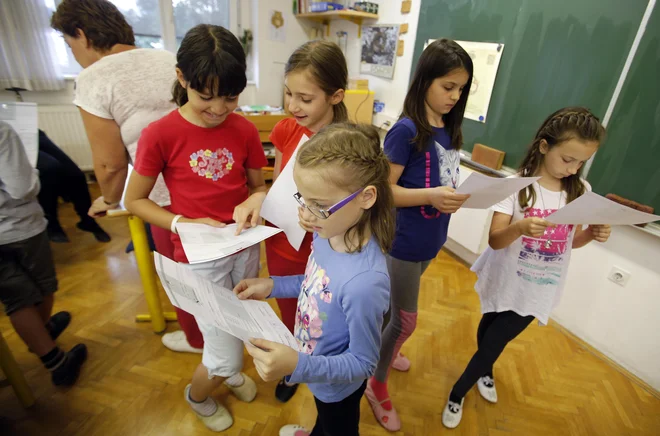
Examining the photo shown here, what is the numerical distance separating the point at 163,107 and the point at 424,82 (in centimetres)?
103

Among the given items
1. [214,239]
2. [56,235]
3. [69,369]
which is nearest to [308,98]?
[214,239]

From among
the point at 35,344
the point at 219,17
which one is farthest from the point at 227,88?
the point at 219,17

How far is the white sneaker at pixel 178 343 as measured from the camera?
5.88 feet

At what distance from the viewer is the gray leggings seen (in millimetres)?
1261

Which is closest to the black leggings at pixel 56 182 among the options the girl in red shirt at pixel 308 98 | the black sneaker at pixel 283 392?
the black sneaker at pixel 283 392

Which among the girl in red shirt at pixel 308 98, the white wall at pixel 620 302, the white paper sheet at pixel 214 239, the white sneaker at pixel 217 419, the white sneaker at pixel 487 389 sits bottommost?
the white sneaker at pixel 487 389

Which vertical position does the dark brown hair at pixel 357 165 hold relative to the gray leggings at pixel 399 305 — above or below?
above

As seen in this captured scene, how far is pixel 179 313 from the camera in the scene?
1639 mm

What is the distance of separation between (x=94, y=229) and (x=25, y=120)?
1553 millimetres

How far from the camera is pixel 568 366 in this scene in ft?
6.32

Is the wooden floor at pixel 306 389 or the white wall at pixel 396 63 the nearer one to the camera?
the wooden floor at pixel 306 389

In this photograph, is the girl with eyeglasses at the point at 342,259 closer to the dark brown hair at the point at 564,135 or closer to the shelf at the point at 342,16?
the dark brown hair at the point at 564,135

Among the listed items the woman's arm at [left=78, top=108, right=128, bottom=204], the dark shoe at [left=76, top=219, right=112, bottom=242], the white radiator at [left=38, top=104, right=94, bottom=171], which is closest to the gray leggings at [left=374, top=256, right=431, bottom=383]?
the woman's arm at [left=78, top=108, right=128, bottom=204]

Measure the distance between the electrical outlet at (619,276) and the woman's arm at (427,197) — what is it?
1.41 meters
